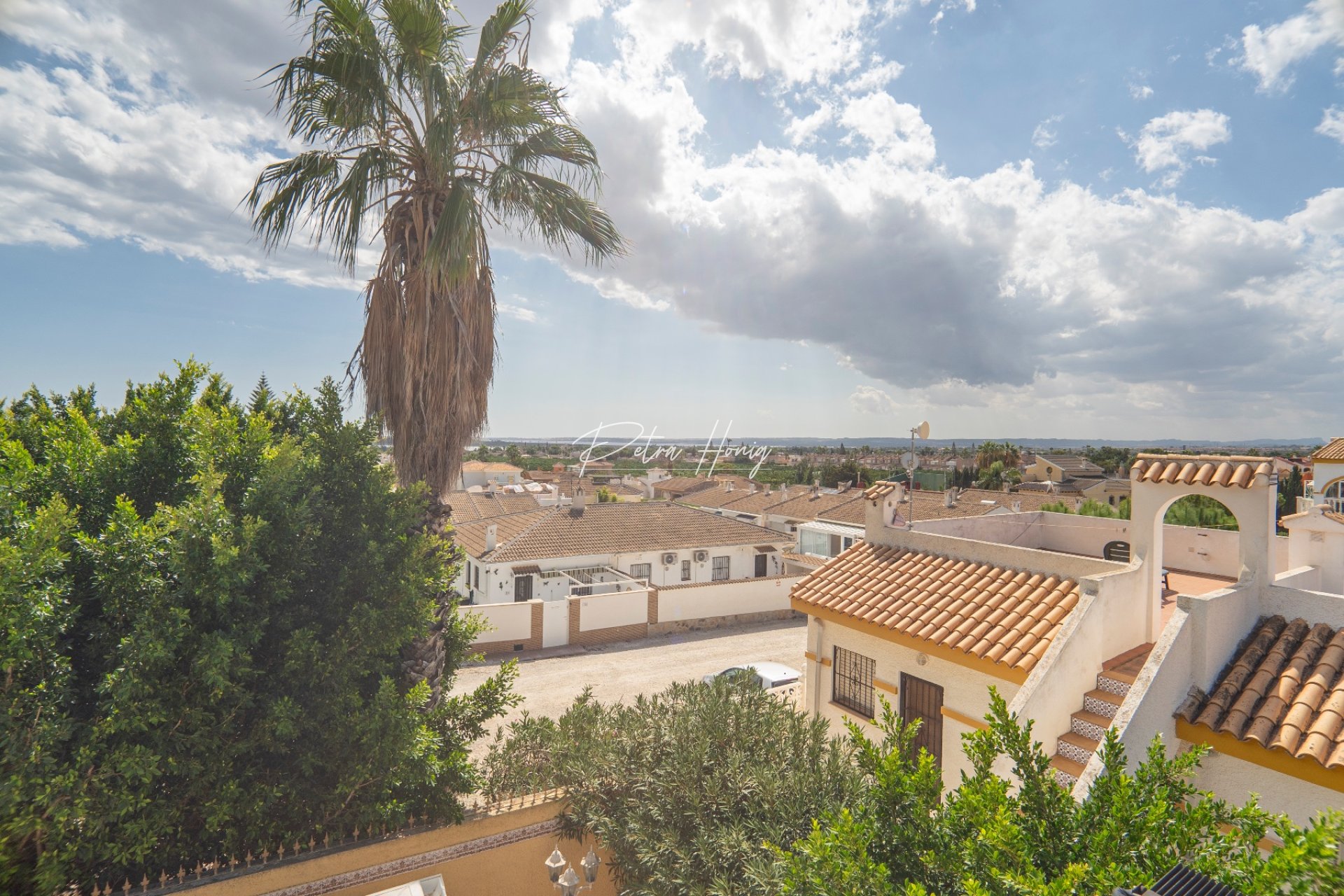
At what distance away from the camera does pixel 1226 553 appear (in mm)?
10812

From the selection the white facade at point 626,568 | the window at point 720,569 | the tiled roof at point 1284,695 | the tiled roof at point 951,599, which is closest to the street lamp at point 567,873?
the tiled roof at point 951,599

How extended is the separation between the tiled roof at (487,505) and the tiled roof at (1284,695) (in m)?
33.6

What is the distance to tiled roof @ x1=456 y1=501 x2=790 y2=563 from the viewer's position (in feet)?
86.5

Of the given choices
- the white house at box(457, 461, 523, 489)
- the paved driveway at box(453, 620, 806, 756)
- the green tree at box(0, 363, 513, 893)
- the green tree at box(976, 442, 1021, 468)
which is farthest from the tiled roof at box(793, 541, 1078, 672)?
the green tree at box(976, 442, 1021, 468)

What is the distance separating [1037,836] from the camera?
3586 mm

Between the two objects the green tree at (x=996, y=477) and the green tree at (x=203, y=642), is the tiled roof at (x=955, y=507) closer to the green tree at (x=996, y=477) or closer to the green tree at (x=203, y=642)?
the green tree at (x=203, y=642)

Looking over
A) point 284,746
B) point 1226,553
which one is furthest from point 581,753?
point 1226,553

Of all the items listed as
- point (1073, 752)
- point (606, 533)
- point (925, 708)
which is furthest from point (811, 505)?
point (1073, 752)

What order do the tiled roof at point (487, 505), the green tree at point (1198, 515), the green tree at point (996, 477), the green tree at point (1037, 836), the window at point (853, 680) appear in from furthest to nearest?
the green tree at point (996, 477), the tiled roof at point (487, 505), the green tree at point (1198, 515), the window at point (853, 680), the green tree at point (1037, 836)

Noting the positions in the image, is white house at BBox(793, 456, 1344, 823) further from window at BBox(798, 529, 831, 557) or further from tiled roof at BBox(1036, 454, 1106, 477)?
tiled roof at BBox(1036, 454, 1106, 477)

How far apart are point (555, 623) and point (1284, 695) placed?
1920 cm

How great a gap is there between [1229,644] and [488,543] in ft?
81.2

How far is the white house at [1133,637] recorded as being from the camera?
5.20 m

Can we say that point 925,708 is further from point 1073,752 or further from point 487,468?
point 487,468
